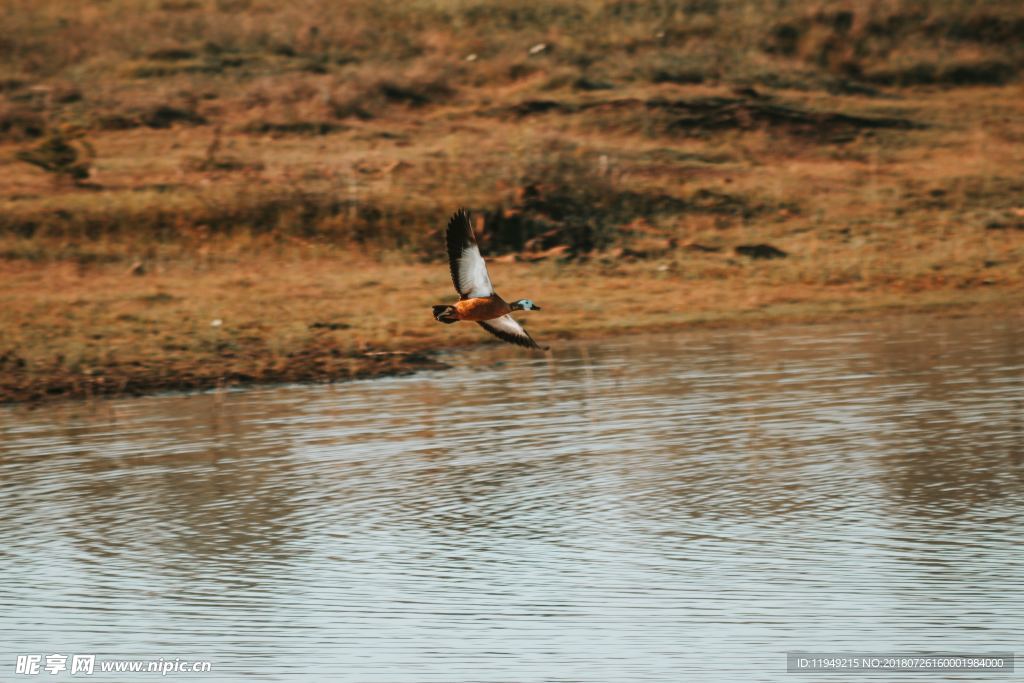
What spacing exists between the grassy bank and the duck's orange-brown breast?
7114mm

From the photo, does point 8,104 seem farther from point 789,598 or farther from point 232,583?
point 789,598

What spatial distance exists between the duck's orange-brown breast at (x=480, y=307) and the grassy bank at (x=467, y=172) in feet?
23.3

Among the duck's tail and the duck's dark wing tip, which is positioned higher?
the duck's tail

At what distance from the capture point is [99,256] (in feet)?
83.2

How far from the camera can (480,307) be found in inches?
472

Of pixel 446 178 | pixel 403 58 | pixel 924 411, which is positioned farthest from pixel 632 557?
pixel 403 58

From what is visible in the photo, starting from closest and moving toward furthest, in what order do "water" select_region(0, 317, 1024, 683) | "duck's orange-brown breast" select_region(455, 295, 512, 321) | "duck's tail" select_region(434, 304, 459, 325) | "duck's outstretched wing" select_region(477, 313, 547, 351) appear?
"water" select_region(0, 317, 1024, 683) → "duck's tail" select_region(434, 304, 459, 325) → "duck's orange-brown breast" select_region(455, 295, 512, 321) → "duck's outstretched wing" select_region(477, 313, 547, 351)

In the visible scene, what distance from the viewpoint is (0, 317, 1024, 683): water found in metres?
8.70

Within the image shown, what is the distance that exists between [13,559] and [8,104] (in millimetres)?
23987

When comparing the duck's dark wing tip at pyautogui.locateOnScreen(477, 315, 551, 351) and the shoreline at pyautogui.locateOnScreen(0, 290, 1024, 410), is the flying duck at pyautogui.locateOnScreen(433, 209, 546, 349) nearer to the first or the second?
the duck's dark wing tip at pyautogui.locateOnScreen(477, 315, 551, 351)

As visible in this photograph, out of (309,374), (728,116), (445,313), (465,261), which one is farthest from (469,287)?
(728,116)

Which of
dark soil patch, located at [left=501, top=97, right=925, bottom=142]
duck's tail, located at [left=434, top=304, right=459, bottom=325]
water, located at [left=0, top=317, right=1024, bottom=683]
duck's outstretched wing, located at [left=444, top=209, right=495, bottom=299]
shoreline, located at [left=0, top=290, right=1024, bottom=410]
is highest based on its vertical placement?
dark soil patch, located at [left=501, top=97, right=925, bottom=142]

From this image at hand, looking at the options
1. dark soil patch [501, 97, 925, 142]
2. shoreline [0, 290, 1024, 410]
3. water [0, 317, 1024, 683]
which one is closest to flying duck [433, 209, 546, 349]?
water [0, 317, 1024, 683]

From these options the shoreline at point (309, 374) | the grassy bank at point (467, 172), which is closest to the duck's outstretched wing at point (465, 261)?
the shoreline at point (309, 374)
